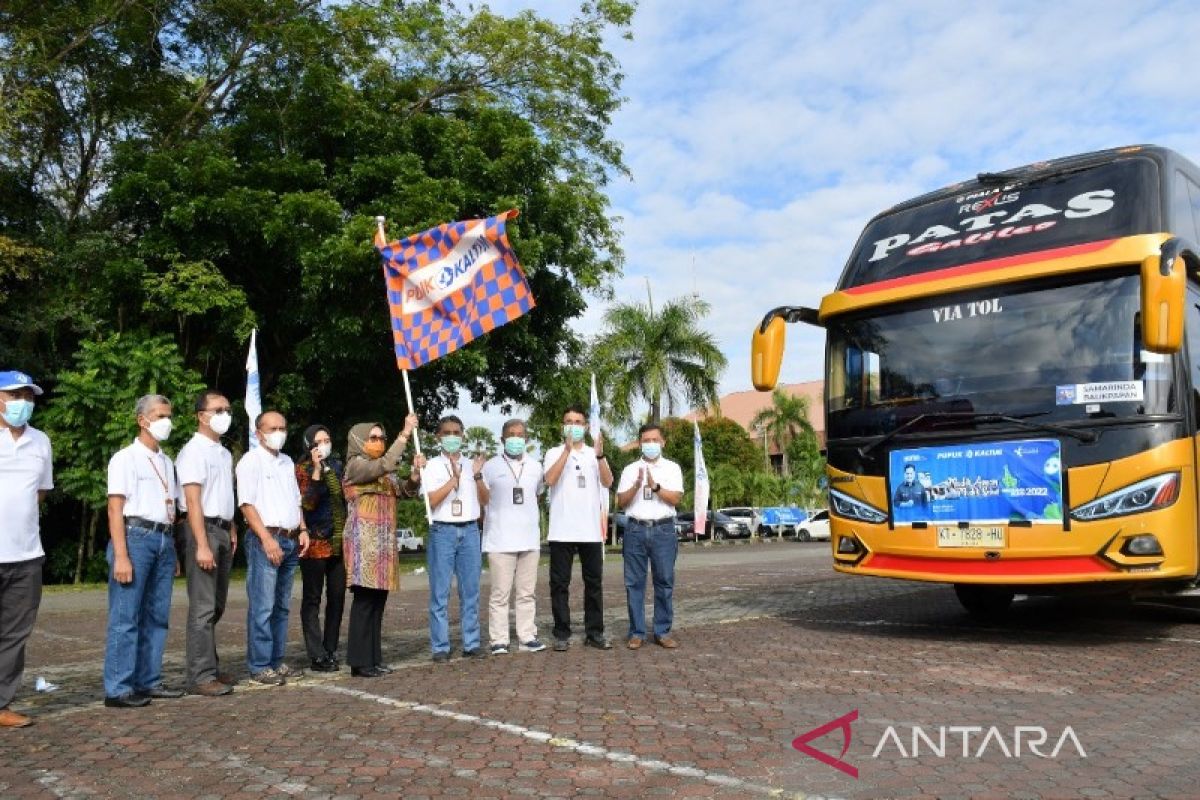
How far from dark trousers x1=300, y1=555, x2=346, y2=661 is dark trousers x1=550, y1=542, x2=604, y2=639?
1.77 metres

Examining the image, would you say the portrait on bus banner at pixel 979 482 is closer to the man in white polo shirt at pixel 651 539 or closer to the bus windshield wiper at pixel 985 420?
the bus windshield wiper at pixel 985 420

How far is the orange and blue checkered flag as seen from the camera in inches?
359

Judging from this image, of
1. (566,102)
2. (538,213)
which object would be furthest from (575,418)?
(566,102)

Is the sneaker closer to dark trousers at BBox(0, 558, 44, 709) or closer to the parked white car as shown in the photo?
dark trousers at BBox(0, 558, 44, 709)

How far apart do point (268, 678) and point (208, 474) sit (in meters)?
1.58

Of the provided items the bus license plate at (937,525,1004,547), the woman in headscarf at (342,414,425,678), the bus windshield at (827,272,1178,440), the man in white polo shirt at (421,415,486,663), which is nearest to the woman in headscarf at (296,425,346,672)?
the woman in headscarf at (342,414,425,678)

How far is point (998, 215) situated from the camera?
901 centimetres

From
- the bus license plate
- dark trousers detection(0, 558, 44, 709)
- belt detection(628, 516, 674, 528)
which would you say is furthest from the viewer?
belt detection(628, 516, 674, 528)

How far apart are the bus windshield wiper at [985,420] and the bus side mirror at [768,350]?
1.07 meters

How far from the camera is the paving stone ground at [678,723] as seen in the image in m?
4.73

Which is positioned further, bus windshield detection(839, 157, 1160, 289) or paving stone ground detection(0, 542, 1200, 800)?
bus windshield detection(839, 157, 1160, 289)

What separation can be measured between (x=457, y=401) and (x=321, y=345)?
712 centimetres

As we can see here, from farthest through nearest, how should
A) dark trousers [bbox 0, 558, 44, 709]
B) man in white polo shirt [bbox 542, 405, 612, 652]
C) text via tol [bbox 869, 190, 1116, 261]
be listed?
man in white polo shirt [bbox 542, 405, 612, 652] → text via tol [bbox 869, 190, 1116, 261] → dark trousers [bbox 0, 558, 44, 709]

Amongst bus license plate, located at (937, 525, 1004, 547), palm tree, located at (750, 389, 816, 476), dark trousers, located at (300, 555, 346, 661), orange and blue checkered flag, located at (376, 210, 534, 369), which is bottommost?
dark trousers, located at (300, 555, 346, 661)
